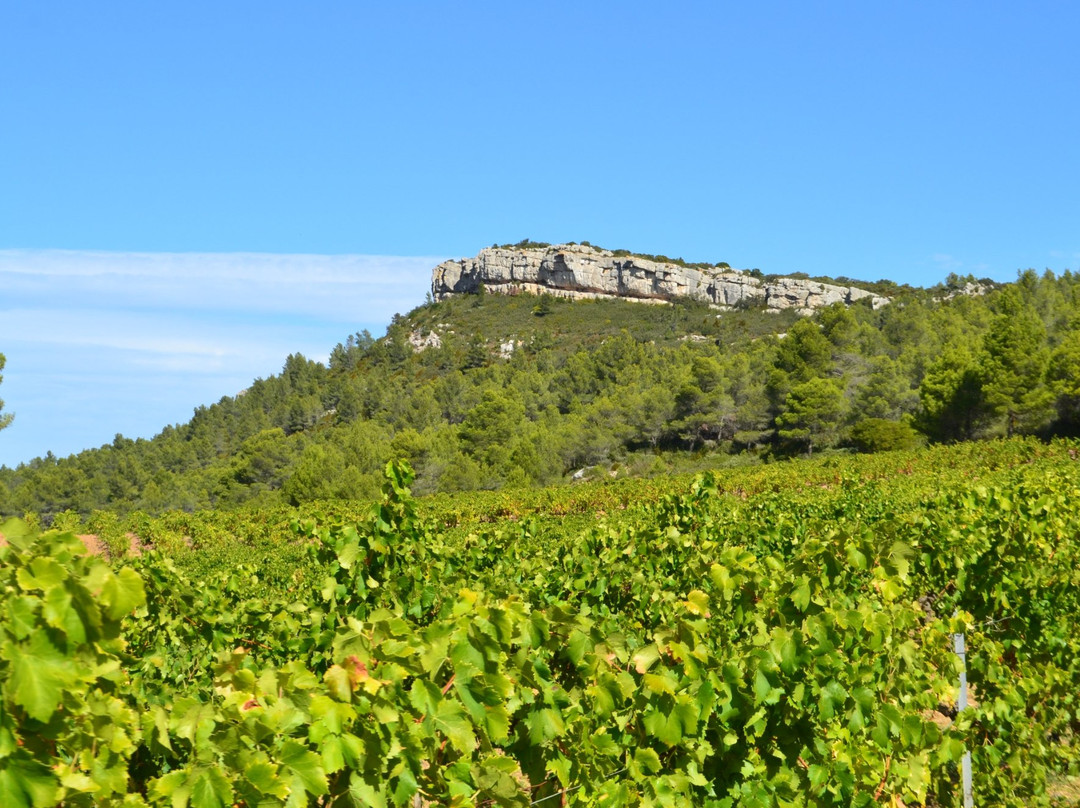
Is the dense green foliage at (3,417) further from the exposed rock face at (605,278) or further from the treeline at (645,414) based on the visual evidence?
the exposed rock face at (605,278)

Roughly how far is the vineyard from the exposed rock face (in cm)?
10295

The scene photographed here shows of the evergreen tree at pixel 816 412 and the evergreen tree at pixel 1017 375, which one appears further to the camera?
the evergreen tree at pixel 816 412

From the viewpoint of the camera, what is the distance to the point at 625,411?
149ft

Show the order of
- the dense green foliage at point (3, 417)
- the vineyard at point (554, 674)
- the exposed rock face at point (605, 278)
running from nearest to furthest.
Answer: the vineyard at point (554, 674) → the dense green foliage at point (3, 417) → the exposed rock face at point (605, 278)

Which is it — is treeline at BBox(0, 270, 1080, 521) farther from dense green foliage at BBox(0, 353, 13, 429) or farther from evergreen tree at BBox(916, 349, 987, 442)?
dense green foliage at BBox(0, 353, 13, 429)

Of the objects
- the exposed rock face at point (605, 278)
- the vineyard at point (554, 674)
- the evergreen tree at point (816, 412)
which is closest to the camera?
the vineyard at point (554, 674)

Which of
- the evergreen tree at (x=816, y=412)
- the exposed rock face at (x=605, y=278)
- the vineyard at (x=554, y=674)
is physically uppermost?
the exposed rock face at (x=605, y=278)

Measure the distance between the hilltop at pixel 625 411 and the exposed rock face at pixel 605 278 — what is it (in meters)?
34.5

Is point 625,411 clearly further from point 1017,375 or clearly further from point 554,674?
point 554,674

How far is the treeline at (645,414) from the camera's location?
33.9 metres

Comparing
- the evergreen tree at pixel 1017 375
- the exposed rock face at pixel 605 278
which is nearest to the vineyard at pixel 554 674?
the evergreen tree at pixel 1017 375

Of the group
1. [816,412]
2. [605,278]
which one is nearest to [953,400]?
[816,412]

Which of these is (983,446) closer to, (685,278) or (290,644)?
(290,644)

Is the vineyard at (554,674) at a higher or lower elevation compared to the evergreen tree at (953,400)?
lower
